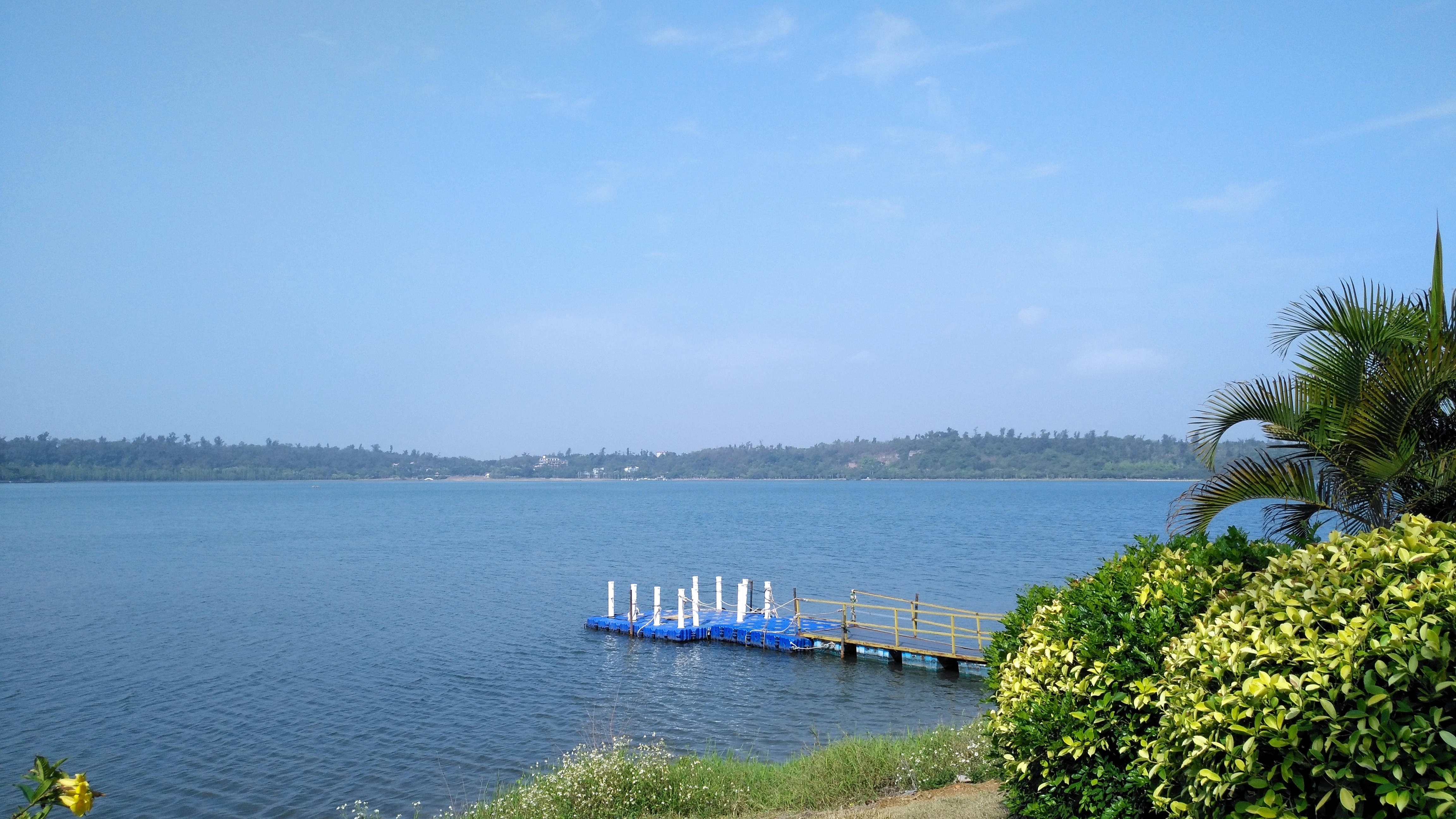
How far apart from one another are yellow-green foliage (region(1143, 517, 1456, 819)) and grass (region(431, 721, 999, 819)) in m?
5.79

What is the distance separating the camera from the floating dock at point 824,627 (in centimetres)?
2698

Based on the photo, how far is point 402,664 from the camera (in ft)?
96.6

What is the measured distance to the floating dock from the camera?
27.0m

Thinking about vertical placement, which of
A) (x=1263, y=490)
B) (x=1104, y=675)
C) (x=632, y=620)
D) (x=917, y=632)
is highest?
(x=1263, y=490)

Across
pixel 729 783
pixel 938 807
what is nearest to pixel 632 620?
pixel 729 783

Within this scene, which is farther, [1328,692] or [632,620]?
[632,620]

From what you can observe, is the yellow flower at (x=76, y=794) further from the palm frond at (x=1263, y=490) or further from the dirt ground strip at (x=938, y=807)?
the palm frond at (x=1263, y=490)

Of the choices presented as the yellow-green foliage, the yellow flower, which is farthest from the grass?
the yellow flower

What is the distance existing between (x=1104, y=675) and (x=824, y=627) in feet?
82.9

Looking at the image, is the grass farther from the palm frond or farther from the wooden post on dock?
the wooden post on dock

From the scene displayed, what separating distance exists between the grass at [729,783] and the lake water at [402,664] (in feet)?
18.1

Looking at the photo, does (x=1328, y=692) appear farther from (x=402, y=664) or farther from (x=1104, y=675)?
(x=402, y=664)

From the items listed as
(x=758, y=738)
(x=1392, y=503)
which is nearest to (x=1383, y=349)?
(x=1392, y=503)

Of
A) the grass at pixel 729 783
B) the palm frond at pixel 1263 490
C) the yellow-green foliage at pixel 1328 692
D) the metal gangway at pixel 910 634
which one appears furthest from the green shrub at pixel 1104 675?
the metal gangway at pixel 910 634
